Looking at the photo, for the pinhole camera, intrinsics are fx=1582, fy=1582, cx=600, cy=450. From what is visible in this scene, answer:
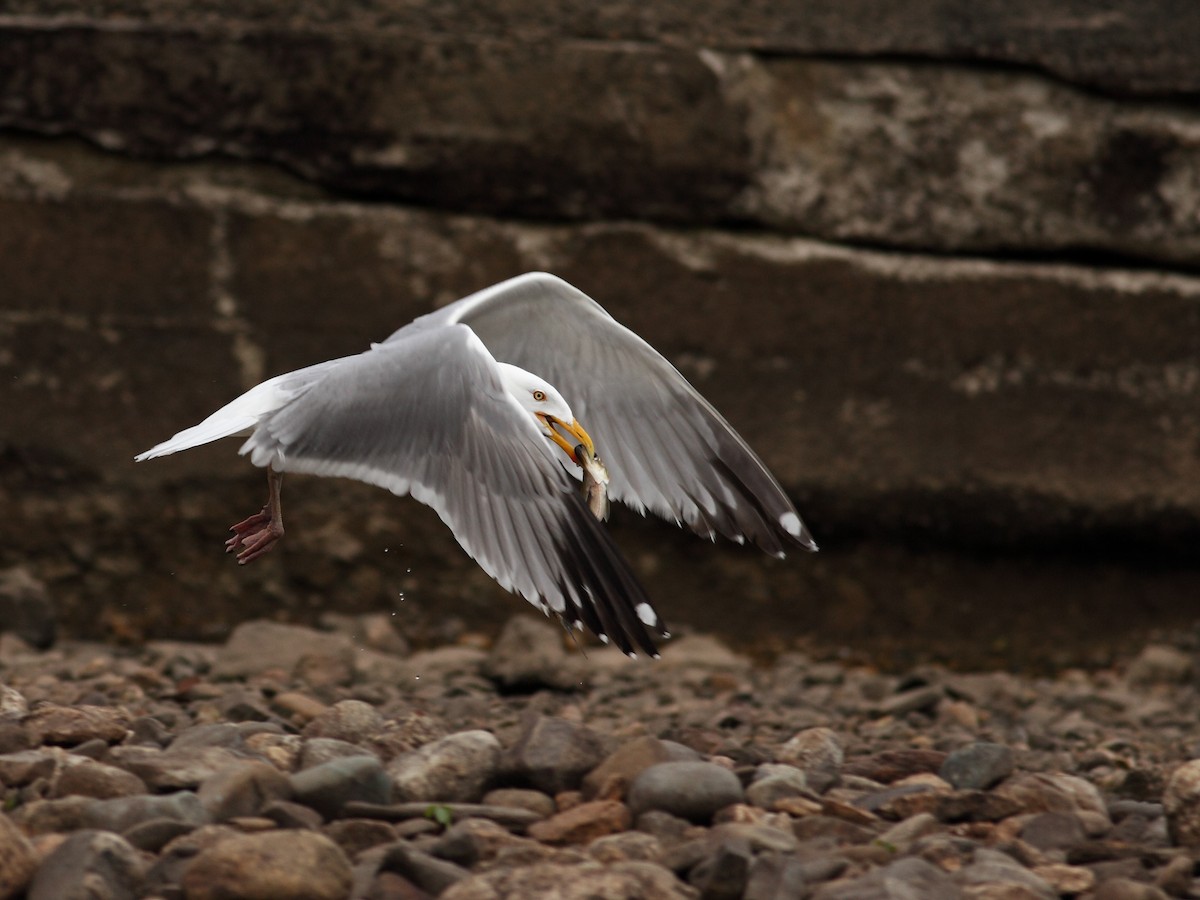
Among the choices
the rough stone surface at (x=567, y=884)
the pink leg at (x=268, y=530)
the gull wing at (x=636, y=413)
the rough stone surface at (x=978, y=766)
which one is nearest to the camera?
the rough stone surface at (x=567, y=884)

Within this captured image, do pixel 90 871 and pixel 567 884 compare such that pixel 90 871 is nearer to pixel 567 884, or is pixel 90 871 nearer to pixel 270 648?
pixel 567 884

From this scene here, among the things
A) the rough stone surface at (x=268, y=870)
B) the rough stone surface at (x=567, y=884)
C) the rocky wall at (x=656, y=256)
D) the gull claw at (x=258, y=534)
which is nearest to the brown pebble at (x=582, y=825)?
the rough stone surface at (x=567, y=884)

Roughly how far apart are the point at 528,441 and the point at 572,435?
27 centimetres

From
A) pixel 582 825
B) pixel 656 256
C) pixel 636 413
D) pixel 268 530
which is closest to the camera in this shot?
pixel 582 825

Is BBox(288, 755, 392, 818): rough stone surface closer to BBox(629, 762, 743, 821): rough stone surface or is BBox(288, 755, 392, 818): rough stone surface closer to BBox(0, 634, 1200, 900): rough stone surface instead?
BBox(0, 634, 1200, 900): rough stone surface

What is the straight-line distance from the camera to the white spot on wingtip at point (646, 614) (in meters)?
2.51

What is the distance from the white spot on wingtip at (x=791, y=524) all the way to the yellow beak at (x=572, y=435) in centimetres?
48

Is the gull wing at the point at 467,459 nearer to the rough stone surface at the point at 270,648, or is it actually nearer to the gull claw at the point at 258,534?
the gull claw at the point at 258,534

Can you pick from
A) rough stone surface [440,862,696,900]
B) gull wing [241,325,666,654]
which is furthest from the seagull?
rough stone surface [440,862,696,900]

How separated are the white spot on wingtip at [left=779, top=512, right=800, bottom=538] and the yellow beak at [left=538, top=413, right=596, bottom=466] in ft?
1.58

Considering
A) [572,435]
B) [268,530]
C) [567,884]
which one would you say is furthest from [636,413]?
[567,884]

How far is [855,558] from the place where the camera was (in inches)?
179

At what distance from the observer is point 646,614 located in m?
2.53

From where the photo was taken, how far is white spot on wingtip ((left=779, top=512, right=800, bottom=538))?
10.5ft
